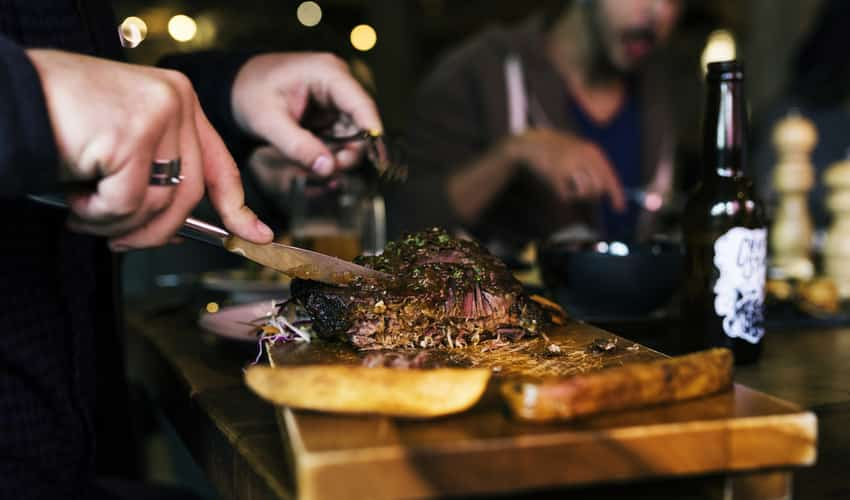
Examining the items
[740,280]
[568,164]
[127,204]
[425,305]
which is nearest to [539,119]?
[568,164]

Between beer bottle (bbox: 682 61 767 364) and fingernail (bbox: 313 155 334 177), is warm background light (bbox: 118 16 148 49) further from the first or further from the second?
beer bottle (bbox: 682 61 767 364)

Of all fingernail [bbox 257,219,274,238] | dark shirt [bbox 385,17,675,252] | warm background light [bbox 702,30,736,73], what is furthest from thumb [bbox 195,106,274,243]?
warm background light [bbox 702,30,736,73]

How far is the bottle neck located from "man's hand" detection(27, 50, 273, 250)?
662 millimetres

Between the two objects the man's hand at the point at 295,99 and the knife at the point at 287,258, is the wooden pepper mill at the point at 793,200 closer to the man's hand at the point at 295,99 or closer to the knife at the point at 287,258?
the man's hand at the point at 295,99

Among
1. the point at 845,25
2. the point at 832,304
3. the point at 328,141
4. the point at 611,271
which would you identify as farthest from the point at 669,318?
the point at 845,25

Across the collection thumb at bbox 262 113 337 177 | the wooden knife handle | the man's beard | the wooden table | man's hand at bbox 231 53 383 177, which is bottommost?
the wooden table

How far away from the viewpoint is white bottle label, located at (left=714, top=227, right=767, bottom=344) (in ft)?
3.29

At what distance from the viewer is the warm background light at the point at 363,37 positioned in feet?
15.4

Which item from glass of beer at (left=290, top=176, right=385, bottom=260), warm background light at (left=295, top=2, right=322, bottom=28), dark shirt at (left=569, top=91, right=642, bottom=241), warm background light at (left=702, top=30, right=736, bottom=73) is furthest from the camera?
warm background light at (left=702, top=30, right=736, bottom=73)

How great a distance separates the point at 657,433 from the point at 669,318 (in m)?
0.69

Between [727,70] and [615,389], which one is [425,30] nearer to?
[727,70]

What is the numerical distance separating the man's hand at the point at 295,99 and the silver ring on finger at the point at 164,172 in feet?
1.69

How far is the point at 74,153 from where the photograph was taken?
64 centimetres

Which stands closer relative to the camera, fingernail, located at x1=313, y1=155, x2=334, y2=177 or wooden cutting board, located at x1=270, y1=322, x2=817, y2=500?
wooden cutting board, located at x1=270, y1=322, x2=817, y2=500
